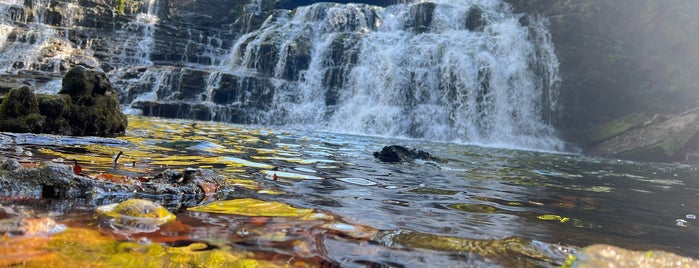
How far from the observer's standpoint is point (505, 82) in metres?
22.8

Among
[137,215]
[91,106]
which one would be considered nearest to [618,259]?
[137,215]

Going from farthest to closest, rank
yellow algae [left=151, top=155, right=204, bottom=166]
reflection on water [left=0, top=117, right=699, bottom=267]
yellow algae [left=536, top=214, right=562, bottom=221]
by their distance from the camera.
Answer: yellow algae [left=151, top=155, right=204, bottom=166] < yellow algae [left=536, top=214, right=562, bottom=221] < reflection on water [left=0, top=117, right=699, bottom=267]

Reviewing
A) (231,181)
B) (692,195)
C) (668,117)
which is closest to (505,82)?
(668,117)

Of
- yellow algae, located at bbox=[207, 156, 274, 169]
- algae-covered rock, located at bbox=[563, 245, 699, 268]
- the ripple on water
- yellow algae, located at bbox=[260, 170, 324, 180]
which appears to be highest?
algae-covered rock, located at bbox=[563, 245, 699, 268]

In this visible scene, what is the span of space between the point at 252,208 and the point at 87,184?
116cm

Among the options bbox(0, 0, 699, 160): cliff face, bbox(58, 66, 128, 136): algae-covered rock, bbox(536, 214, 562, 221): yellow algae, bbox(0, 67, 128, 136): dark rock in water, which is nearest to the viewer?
bbox(536, 214, 562, 221): yellow algae

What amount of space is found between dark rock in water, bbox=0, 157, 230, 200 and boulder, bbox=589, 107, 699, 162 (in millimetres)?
20031

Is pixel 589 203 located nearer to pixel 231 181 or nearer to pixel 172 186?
pixel 231 181

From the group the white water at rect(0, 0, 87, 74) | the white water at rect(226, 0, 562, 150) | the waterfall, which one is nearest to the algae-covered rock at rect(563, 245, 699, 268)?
the white water at rect(226, 0, 562, 150)

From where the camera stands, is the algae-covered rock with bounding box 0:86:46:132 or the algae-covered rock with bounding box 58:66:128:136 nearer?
the algae-covered rock with bounding box 0:86:46:132

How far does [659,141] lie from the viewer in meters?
18.2

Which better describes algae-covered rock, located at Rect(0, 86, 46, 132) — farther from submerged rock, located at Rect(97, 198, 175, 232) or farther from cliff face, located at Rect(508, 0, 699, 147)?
cliff face, located at Rect(508, 0, 699, 147)

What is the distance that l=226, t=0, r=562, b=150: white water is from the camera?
22141mm

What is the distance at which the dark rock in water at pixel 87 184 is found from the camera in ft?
8.93
